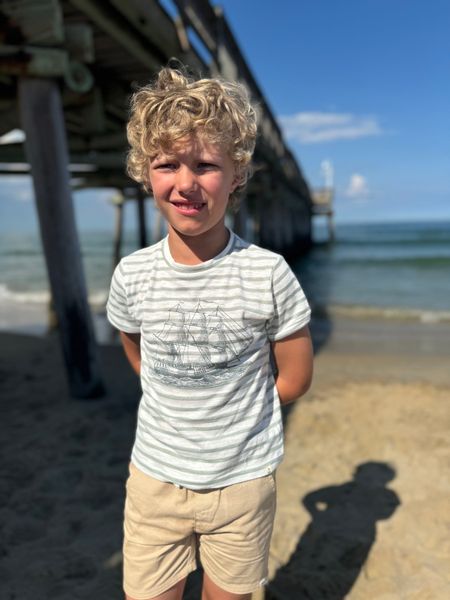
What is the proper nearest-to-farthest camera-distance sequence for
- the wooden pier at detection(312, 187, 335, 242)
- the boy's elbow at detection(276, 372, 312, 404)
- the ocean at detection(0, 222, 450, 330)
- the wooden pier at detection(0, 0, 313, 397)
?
the boy's elbow at detection(276, 372, 312, 404), the wooden pier at detection(0, 0, 313, 397), the ocean at detection(0, 222, 450, 330), the wooden pier at detection(312, 187, 335, 242)

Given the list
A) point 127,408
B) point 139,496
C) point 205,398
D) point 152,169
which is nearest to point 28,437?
point 127,408

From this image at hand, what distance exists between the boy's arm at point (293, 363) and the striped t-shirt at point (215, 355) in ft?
0.15

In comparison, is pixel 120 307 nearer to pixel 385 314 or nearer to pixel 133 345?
pixel 133 345

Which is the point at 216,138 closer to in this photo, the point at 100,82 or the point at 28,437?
the point at 28,437

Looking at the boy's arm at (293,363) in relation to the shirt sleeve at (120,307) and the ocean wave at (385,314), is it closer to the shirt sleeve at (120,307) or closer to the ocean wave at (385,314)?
the shirt sleeve at (120,307)

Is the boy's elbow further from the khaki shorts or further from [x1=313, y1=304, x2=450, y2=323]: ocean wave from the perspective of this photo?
[x1=313, y1=304, x2=450, y2=323]: ocean wave

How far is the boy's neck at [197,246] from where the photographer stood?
1.45m

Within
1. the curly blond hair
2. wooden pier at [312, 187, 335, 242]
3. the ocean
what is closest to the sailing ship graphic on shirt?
the curly blond hair

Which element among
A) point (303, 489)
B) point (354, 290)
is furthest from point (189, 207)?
point (354, 290)

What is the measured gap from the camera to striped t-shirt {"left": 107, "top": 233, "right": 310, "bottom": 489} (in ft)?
4.69

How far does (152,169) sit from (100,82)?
16.5ft

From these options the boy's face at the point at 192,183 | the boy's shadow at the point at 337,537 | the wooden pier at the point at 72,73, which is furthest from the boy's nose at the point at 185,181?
the boy's shadow at the point at 337,537

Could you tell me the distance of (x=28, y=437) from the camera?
3.80m

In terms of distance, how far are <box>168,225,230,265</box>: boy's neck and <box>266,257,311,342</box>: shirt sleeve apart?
0.20 m
